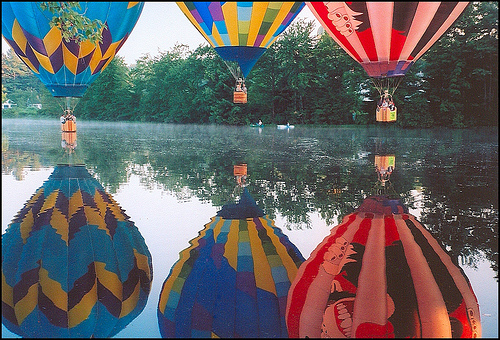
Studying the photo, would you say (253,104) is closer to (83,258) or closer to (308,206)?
(308,206)

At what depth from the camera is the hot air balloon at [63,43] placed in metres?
8.02

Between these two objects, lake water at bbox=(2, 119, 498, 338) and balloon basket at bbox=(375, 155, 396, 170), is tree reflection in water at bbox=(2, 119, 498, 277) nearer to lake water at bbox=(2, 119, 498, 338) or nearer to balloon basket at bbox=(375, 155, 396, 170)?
lake water at bbox=(2, 119, 498, 338)

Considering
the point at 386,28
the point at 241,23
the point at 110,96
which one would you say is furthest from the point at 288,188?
the point at 110,96

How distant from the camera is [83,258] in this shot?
12.5ft

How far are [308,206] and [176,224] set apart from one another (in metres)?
1.52

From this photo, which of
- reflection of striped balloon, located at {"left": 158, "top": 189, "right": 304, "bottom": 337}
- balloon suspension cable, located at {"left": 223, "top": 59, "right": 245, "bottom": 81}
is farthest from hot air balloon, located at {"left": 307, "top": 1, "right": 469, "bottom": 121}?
reflection of striped balloon, located at {"left": 158, "top": 189, "right": 304, "bottom": 337}

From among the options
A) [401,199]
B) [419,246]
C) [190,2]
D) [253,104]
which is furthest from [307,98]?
[419,246]

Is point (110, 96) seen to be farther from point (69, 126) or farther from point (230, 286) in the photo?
point (230, 286)

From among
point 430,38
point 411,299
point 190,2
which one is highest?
point 190,2

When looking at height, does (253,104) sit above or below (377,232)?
above

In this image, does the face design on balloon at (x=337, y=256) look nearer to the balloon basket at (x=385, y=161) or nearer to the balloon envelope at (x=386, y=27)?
the balloon envelope at (x=386, y=27)

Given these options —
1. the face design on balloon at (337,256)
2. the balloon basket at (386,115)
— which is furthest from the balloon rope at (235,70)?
the face design on balloon at (337,256)

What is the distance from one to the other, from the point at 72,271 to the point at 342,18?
16.6ft

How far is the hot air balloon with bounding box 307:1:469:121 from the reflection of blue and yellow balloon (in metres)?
2.97
